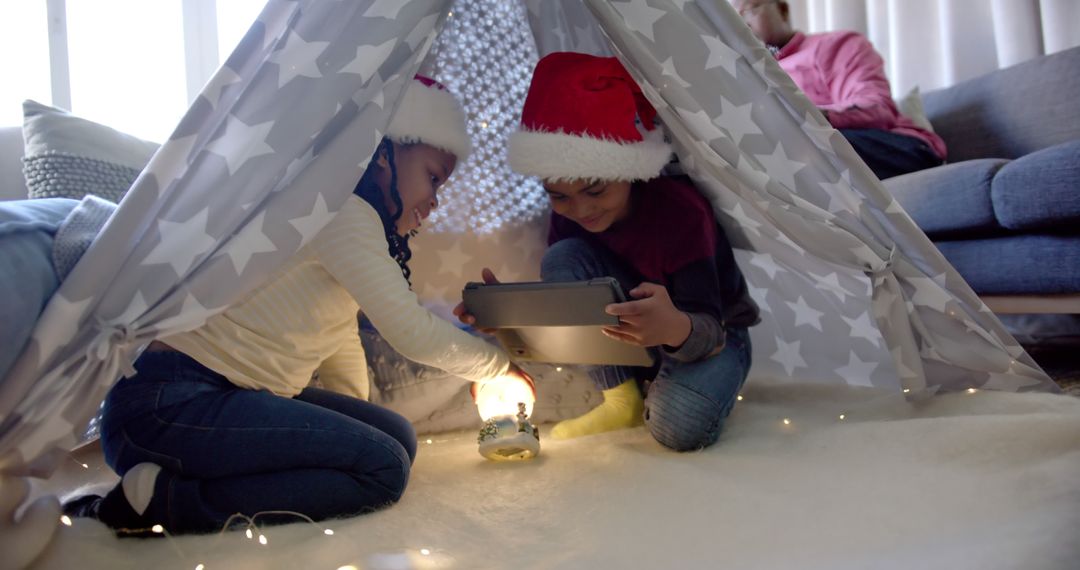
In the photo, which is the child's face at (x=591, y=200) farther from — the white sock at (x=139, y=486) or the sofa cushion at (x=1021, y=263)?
the sofa cushion at (x=1021, y=263)

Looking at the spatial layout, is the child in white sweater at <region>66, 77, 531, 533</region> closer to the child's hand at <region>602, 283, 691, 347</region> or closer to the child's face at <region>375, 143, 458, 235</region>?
the child's face at <region>375, 143, 458, 235</region>

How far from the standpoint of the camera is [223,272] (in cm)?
77

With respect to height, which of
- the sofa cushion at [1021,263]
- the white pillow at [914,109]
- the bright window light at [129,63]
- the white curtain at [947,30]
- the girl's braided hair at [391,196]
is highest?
the bright window light at [129,63]

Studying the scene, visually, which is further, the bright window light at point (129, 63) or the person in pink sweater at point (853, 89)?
the bright window light at point (129, 63)

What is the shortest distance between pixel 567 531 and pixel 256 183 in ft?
1.62

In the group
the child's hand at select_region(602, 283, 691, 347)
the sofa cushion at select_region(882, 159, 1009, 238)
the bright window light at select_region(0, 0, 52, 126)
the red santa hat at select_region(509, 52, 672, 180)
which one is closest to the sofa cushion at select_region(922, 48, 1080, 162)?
the sofa cushion at select_region(882, 159, 1009, 238)

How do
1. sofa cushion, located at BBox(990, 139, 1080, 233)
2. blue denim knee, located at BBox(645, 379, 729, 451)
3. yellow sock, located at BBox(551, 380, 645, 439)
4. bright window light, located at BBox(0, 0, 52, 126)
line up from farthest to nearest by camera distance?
1. bright window light, located at BBox(0, 0, 52, 126)
2. sofa cushion, located at BBox(990, 139, 1080, 233)
3. yellow sock, located at BBox(551, 380, 645, 439)
4. blue denim knee, located at BBox(645, 379, 729, 451)

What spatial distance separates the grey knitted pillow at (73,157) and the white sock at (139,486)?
1.60 feet

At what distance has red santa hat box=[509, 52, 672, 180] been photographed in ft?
3.60

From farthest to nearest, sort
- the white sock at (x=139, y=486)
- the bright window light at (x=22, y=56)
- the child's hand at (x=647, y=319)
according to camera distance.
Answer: the bright window light at (x=22, y=56), the child's hand at (x=647, y=319), the white sock at (x=139, y=486)

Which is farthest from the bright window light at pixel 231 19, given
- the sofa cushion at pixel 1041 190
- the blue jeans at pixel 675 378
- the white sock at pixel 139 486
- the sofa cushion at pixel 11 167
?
the sofa cushion at pixel 1041 190

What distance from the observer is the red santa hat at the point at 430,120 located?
1048mm

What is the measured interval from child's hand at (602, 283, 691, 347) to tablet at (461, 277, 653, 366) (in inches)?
0.6

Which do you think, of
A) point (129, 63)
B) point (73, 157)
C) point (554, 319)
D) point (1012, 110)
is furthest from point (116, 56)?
point (1012, 110)
